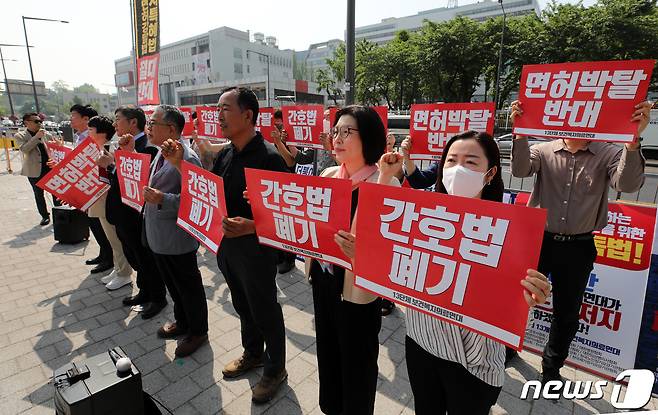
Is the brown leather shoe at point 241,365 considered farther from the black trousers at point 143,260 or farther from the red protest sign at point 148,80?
the red protest sign at point 148,80

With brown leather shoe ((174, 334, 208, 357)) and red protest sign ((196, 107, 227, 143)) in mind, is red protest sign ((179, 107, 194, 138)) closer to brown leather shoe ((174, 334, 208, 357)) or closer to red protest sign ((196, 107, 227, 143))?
red protest sign ((196, 107, 227, 143))

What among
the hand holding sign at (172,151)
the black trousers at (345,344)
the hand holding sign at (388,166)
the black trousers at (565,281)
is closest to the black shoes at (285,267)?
the hand holding sign at (172,151)

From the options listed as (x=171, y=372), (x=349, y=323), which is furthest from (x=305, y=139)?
(x=349, y=323)

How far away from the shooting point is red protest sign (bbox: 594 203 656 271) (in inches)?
110

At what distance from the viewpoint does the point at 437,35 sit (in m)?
26.3

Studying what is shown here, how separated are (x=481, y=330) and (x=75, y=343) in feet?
12.5

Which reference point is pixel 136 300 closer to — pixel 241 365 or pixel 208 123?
pixel 241 365

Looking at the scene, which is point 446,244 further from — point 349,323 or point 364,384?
point 364,384

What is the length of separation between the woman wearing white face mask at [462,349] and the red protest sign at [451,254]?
13 cm

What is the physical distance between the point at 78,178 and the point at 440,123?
4248 mm

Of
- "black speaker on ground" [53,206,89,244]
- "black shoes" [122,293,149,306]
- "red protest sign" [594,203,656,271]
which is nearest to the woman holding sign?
"red protest sign" [594,203,656,271]

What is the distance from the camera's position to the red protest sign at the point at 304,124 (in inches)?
207

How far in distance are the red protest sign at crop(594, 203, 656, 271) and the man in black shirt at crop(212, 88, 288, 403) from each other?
274 centimetres

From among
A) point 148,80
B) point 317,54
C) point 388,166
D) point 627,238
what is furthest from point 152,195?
point 317,54
